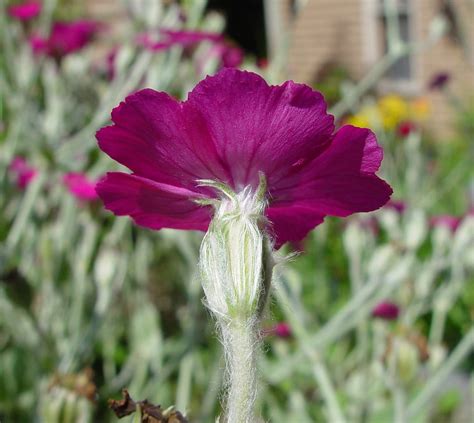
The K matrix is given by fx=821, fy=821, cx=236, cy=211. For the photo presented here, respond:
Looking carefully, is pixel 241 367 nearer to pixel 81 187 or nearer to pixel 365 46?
pixel 81 187

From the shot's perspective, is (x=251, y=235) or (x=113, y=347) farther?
(x=113, y=347)

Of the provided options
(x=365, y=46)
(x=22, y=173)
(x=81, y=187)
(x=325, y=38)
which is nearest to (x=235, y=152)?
(x=81, y=187)

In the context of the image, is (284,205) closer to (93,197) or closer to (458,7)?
(93,197)

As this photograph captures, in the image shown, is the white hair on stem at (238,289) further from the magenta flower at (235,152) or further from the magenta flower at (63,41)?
the magenta flower at (63,41)

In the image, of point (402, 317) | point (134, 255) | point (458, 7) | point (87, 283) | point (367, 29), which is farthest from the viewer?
point (367, 29)

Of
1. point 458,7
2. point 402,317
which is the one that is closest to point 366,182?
point 402,317

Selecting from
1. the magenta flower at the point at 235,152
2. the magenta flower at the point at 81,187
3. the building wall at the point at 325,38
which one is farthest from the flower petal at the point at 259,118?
the building wall at the point at 325,38
